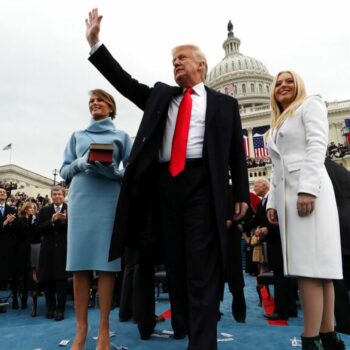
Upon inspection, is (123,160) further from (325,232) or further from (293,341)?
(293,341)

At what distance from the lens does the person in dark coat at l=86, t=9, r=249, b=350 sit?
2.04 meters

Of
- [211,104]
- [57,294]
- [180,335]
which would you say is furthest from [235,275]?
[57,294]

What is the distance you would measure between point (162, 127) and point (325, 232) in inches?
48.6

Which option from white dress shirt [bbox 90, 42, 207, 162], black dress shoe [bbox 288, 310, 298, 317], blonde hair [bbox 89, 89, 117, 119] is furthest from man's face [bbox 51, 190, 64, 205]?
black dress shoe [bbox 288, 310, 298, 317]

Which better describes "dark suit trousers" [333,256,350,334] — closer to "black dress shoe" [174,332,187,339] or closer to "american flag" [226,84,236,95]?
"black dress shoe" [174,332,187,339]

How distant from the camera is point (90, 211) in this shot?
2555 mm

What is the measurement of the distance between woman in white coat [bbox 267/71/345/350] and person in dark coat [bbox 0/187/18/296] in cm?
457

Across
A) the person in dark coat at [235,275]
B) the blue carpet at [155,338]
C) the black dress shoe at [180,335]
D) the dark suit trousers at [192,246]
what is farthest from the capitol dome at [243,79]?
the dark suit trousers at [192,246]

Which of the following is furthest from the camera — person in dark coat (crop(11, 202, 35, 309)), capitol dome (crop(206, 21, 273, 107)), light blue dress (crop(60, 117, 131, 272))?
capitol dome (crop(206, 21, 273, 107))

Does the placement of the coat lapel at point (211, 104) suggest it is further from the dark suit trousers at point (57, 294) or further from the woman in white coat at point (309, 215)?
the dark suit trousers at point (57, 294)

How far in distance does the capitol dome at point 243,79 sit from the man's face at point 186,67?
226 feet

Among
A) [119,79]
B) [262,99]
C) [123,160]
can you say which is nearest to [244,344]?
[123,160]

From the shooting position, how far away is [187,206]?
2.12m

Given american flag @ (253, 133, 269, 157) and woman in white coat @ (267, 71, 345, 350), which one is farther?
american flag @ (253, 133, 269, 157)
